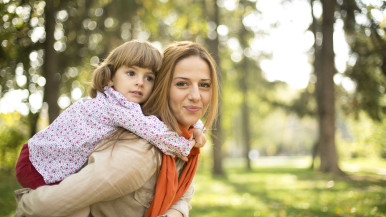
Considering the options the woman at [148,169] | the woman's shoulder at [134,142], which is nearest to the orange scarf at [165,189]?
the woman at [148,169]

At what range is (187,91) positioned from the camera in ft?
8.68

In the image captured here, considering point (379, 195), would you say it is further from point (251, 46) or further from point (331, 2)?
point (251, 46)

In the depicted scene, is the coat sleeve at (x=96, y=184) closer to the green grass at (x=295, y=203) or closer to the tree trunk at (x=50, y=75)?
the green grass at (x=295, y=203)

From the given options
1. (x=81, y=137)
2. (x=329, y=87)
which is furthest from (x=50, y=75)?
(x=329, y=87)

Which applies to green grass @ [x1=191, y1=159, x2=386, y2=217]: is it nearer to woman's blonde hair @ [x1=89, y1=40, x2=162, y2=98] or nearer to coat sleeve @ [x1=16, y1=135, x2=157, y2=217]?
woman's blonde hair @ [x1=89, y1=40, x2=162, y2=98]

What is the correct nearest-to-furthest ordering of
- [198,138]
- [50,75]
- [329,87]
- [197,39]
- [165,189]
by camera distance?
[165,189], [198,138], [50,75], [329,87], [197,39]

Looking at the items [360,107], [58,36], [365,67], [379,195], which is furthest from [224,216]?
[360,107]

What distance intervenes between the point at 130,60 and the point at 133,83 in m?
0.18

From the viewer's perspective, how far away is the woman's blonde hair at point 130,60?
265 cm

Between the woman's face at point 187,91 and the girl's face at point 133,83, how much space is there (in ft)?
0.77

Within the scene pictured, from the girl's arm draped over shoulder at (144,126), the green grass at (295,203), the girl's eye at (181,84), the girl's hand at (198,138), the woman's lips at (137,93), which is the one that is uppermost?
the girl's eye at (181,84)

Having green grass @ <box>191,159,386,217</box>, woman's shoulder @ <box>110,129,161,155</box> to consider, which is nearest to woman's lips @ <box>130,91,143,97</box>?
woman's shoulder @ <box>110,129,161,155</box>

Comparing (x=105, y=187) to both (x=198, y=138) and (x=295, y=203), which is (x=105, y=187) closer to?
(x=198, y=138)

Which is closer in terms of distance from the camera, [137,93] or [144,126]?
[144,126]
